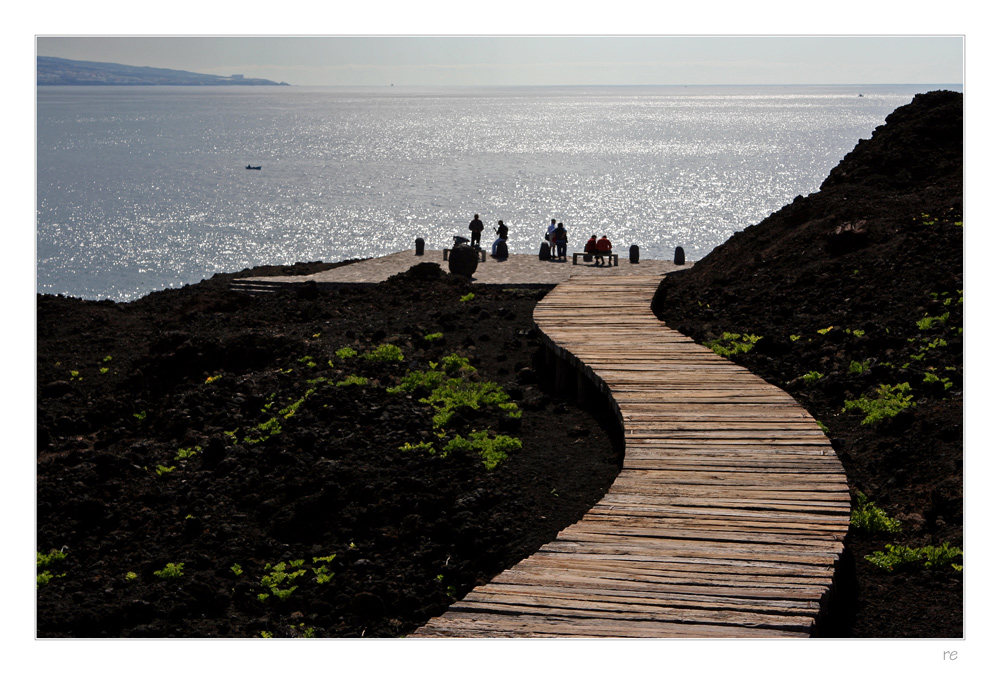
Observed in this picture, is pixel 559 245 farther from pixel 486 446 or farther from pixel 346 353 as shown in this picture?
pixel 486 446

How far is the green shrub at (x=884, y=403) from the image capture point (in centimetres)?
1197

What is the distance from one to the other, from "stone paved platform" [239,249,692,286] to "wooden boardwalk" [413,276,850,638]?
46.2 ft

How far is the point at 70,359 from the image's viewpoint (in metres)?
19.0

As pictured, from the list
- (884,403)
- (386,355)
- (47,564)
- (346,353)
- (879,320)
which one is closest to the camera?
(47,564)

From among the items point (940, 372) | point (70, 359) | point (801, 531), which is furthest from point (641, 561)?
point (70, 359)

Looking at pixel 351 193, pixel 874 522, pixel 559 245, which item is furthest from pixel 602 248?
pixel 351 193

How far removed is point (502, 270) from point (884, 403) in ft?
57.3

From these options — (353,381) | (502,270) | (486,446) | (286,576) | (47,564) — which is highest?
(502,270)

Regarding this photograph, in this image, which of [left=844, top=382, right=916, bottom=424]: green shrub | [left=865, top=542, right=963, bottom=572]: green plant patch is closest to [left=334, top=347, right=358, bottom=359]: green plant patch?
[left=844, top=382, right=916, bottom=424]: green shrub

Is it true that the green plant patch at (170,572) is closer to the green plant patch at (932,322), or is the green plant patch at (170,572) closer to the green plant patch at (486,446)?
the green plant patch at (486,446)

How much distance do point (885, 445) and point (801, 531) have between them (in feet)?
11.6

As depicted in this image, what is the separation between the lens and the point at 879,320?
15.0m

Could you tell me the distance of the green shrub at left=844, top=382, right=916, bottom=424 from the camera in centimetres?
1197

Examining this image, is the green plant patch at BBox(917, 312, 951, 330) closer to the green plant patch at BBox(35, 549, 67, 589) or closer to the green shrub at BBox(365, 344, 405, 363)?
the green shrub at BBox(365, 344, 405, 363)
